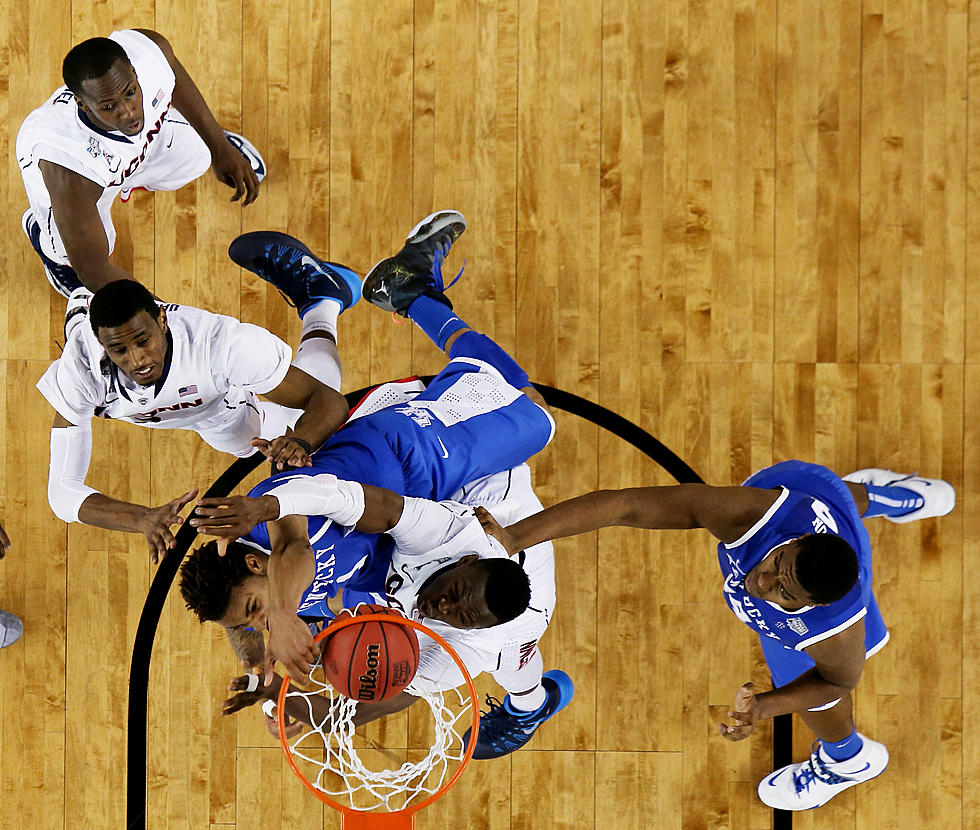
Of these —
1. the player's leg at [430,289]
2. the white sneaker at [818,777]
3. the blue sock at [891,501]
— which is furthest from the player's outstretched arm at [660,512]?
the white sneaker at [818,777]

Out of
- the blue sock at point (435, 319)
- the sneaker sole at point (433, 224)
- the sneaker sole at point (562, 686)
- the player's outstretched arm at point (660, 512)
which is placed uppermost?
the sneaker sole at point (433, 224)

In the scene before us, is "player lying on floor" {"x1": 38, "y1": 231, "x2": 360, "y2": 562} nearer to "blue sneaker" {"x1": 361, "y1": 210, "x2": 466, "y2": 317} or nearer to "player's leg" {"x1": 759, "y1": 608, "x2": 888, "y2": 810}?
"blue sneaker" {"x1": 361, "y1": 210, "x2": 466, "y2": 317}

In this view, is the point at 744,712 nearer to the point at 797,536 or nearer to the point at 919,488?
the point at 797,536

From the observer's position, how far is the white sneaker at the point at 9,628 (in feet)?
11.2

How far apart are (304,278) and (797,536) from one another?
2.16 metres

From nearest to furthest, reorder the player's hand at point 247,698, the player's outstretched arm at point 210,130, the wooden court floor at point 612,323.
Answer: the player's hand at point 247,698
the player's outstretched arm at point 210,130
the wooden court floor at point 612,323

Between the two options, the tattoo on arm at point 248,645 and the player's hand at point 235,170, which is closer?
the tattoo on arm at point 248,645

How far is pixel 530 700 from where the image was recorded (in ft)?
10.4

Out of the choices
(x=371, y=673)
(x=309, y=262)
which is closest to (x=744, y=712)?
(x=371, y=673)

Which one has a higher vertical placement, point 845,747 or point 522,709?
point 522,709

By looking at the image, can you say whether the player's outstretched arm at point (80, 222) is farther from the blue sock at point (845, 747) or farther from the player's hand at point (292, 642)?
the blue sock at point (845, 747)

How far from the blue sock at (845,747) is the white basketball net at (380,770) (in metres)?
1.51

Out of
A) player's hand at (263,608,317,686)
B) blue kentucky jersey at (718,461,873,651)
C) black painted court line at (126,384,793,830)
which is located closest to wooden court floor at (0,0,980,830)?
black painted court line at (126,384,793,830)

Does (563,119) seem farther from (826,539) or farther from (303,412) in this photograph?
(826,539)
